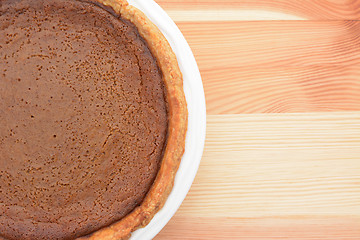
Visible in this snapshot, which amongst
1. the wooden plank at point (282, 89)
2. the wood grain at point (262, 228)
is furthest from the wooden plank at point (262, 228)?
the wooden plank at point (282, 89)

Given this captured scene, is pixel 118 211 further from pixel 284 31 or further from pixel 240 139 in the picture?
pixel 284 31

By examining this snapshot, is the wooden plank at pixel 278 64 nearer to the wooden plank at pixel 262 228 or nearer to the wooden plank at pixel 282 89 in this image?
the wooden plank at pixel 282 89

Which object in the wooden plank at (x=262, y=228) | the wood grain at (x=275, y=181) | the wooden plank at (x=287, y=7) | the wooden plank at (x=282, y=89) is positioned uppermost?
the wooden plank at (x=287, y=7)

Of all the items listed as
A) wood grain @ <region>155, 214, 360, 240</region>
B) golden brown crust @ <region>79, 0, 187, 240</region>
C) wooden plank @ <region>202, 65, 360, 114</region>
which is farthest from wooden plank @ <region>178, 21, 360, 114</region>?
wood grain @ <region>155, 214, 360, 240</region>

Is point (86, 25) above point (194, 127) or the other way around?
above

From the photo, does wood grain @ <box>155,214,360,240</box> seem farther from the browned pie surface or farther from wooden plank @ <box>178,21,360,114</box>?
wooden plank @ <box>178,21,360,114</box>

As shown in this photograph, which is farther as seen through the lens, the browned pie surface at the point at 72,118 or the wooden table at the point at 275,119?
the wooden table at the point at 275,119

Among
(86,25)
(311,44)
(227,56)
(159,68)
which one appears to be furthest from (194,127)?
(311,44)
